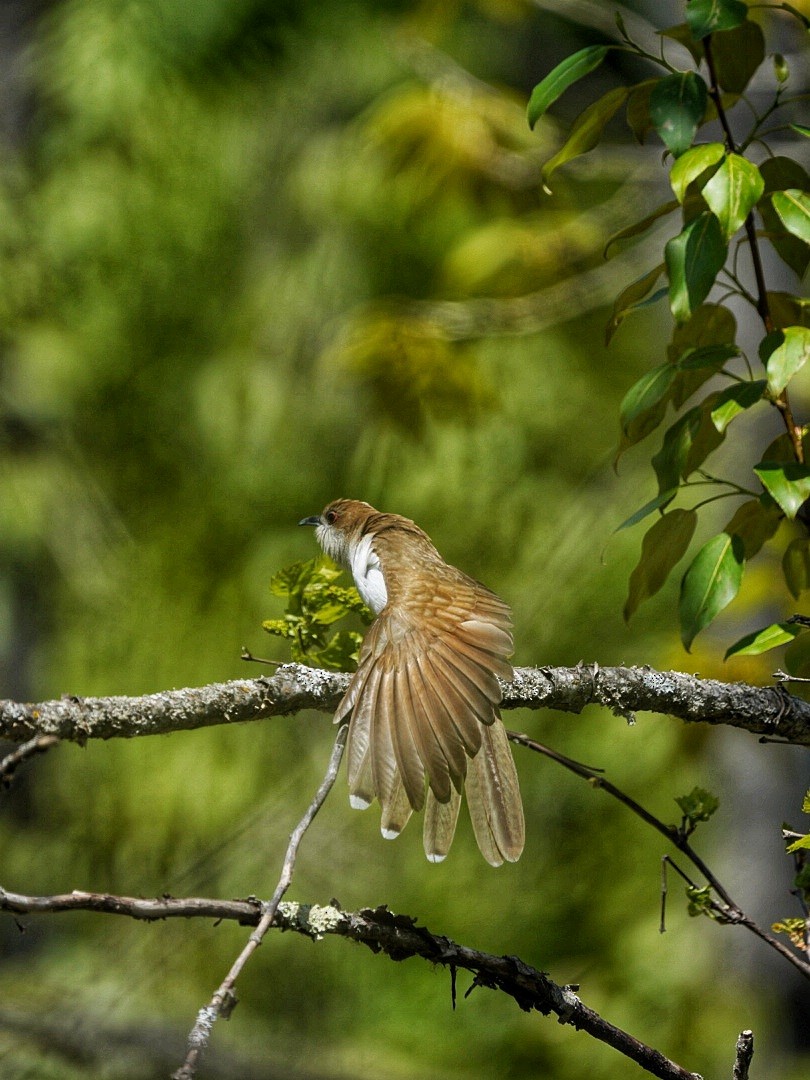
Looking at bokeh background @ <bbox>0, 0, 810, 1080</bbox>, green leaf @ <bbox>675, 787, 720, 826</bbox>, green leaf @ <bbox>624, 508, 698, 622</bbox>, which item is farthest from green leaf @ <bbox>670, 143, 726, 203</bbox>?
bokeh background @ <bbox>0, 0, 810, 1080</bbox>

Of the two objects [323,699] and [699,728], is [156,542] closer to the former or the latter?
[699,728]

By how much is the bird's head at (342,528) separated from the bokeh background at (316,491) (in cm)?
86

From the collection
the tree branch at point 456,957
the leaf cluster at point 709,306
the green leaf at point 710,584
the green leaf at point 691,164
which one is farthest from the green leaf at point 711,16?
the tree branch at point 456,957

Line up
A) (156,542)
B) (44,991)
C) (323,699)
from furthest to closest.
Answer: (156,542) → (44,991) → (323,699)

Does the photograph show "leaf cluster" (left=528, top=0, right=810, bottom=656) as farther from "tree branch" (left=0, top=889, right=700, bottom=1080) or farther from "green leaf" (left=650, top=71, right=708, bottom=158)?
"tree branch" (left=0, top=889, right=700, bottom=1080)

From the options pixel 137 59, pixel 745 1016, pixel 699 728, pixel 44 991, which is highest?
pixel 137 59

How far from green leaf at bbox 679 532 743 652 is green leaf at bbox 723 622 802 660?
0.18 feet

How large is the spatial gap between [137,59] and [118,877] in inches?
106

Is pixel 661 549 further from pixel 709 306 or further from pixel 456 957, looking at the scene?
pixel 456 957

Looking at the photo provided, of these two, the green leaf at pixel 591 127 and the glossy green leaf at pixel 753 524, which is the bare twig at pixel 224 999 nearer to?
the glossy green leaf at pixel 753 524

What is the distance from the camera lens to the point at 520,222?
4.06m

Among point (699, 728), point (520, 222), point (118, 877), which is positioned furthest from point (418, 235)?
point (118, 877)

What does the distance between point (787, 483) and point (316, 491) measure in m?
2.38

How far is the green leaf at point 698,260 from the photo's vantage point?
149 centimetres
